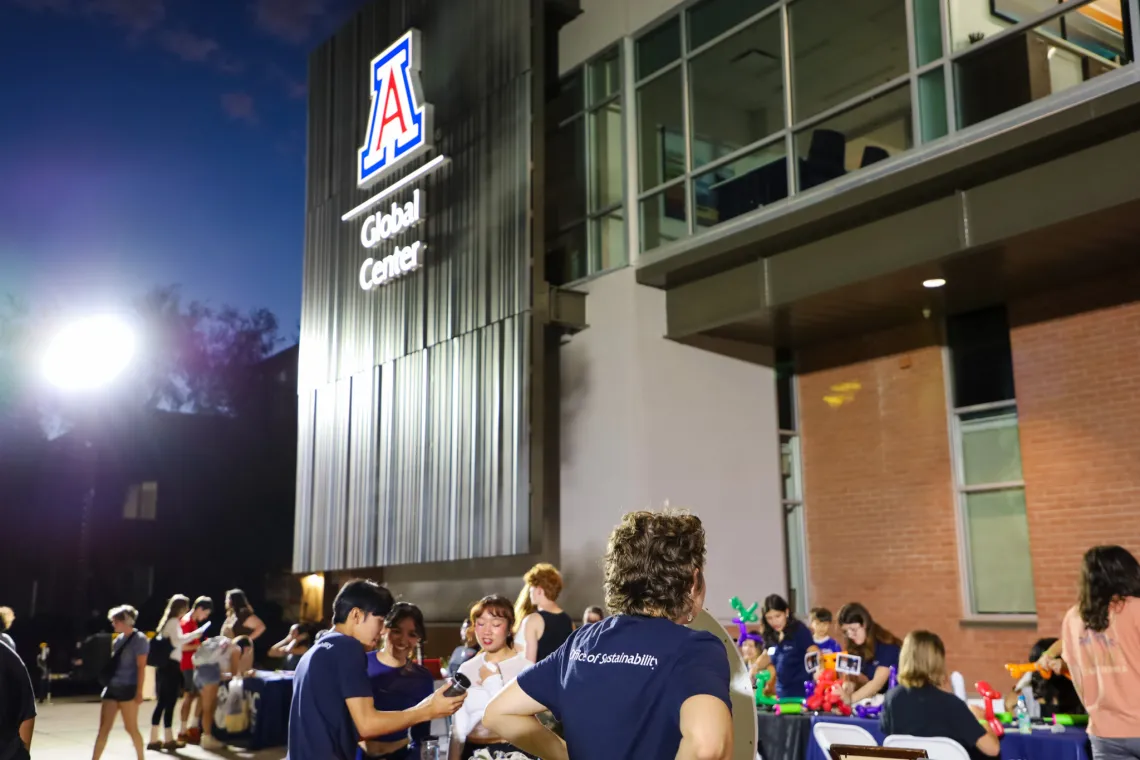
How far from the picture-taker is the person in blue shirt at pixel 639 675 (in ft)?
7.53

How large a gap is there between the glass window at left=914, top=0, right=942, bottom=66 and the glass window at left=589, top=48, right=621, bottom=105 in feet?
15.0

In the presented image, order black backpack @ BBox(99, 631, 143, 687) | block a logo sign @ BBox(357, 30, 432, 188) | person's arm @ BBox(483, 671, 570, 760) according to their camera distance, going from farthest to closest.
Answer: block a logo sign @ BBox(357, 30, 432, 188)
black backpack @ BBox(99, 631, 143, 687)
person's arm @ BBox(483, 671, 570, 760)

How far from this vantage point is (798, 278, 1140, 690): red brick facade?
9.91 m

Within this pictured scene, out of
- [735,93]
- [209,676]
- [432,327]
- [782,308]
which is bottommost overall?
[209,676]

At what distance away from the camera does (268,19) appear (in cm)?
8069

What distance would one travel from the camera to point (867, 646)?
25.7ft

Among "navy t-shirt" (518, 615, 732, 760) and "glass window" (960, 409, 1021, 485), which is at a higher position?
"glass window" (960, 409, 1021, 485)

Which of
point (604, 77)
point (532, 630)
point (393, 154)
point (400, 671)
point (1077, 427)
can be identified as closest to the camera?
point (400, 671)

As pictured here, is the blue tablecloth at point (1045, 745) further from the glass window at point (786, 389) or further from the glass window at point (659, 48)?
the glass window at point (659, 48)

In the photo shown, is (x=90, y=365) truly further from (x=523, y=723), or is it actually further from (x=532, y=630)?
(x=523, y=723)

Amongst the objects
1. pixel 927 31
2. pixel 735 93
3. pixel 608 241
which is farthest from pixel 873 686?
pixel 735 93

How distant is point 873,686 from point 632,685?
5.64 metres

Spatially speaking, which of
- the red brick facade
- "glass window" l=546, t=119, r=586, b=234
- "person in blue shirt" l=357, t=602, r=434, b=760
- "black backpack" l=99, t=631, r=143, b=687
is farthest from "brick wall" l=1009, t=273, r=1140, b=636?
"black backpack" l=99, t=631, r=143, b=687

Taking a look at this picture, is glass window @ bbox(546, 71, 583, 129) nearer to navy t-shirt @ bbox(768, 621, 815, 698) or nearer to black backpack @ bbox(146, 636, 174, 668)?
navy t-shirt @ bbox(768, 621, 815, 698)
